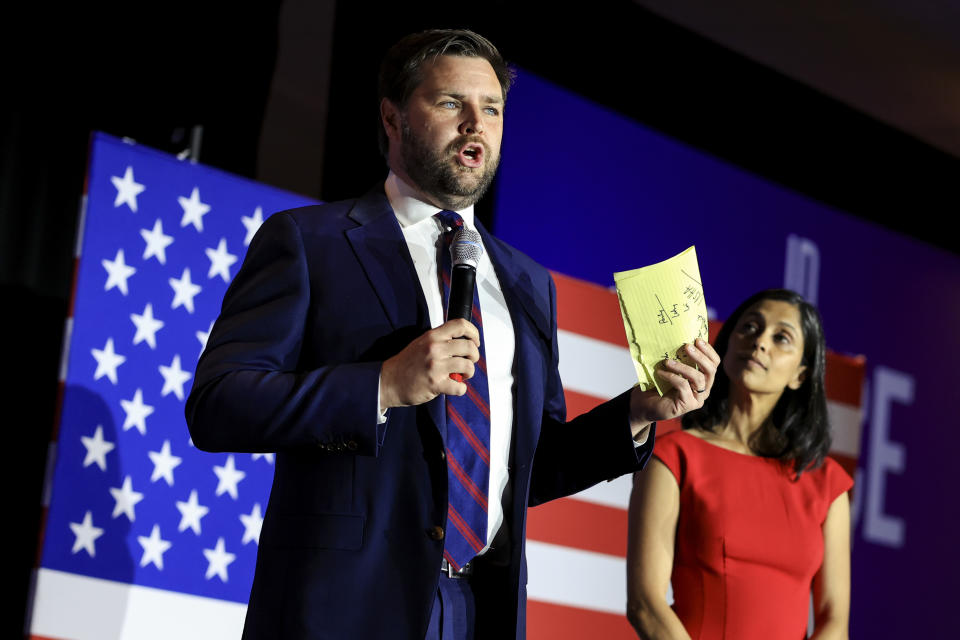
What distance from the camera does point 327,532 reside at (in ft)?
5.14

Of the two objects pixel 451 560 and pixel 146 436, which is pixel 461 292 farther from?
pixel 146 436

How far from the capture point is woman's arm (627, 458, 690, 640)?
271 cm

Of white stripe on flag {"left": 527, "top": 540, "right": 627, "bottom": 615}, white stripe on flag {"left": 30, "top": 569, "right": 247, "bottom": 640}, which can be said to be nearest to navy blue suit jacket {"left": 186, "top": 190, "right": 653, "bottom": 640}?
white stripe on flag {"left": 30, "top": 569, "right": 247, "bottom": 640}

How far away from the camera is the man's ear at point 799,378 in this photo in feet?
10.2

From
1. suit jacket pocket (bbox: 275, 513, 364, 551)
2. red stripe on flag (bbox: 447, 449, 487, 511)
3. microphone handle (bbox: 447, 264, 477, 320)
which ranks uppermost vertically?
microphone handle (bbox: 447, 264, 477, 320)

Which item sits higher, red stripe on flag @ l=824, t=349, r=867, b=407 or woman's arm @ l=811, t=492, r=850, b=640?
red stripe on flag @ l=824, t=349, r=867, b=407

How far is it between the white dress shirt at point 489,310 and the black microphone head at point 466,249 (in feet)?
0.28

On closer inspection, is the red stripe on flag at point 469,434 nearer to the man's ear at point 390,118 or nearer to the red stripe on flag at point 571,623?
the man's ear at point 390,118

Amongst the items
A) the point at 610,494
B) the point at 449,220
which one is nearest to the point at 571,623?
the point at 610,494

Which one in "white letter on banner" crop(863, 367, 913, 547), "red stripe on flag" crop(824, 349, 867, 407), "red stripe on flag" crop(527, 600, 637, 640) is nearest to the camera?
"red stripe on flag" crop(527, 600, 637, 640)

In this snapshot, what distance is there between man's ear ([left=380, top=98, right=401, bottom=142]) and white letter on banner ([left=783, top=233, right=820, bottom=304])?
3.55 m

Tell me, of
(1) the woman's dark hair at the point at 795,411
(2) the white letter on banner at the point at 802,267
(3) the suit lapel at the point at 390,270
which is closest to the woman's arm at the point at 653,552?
(1) the woman's dark hair at the point at 795,411

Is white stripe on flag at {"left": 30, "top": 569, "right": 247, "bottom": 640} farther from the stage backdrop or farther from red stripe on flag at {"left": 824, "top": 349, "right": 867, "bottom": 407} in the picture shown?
red stripe on flag at {"left": 824, "top": 349, "right": 867, "bottom": 407}

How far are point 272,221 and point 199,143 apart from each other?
2880mm
